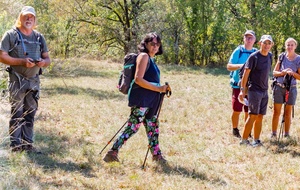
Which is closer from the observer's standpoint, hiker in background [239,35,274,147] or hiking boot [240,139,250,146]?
hiker in background [239,35,274,147]

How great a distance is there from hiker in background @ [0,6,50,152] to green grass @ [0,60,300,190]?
0.24 m

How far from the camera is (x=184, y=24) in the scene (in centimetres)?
2423

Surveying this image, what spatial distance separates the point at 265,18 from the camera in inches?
878

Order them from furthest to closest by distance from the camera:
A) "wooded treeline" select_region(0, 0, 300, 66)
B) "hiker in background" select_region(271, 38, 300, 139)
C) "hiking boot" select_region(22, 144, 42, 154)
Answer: "wooded treeline" select_region(0, 0, 300, 66) < "hiker in background" select_region(271, 38, 300, 139) < "hiking boot" select_region(22, 144, 42, 154)

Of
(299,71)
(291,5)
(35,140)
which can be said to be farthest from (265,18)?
(35,140)

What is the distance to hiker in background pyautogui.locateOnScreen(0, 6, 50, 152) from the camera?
5.18m

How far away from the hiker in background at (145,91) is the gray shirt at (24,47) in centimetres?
127

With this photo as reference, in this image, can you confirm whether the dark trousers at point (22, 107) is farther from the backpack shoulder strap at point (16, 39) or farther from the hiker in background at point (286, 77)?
the hiker in background at point (286, 77)

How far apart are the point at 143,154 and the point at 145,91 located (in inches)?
44.5

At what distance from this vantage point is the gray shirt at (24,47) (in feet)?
17.0

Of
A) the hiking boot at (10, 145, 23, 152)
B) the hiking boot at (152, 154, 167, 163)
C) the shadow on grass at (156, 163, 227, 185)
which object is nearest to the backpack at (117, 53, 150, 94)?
the hiking boot at (152, 154, 167, 163)

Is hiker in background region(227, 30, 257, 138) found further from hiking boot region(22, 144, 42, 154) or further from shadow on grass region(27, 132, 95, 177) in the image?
hiking boot region(22, 144, 42, 154)

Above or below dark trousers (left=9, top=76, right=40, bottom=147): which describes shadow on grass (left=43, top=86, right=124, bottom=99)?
below

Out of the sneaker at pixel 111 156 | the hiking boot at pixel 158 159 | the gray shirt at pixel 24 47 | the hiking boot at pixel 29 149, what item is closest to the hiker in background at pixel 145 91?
the sneaker at pixel 111 156
